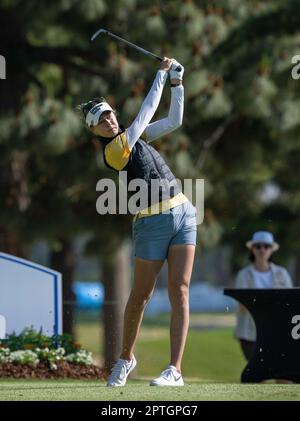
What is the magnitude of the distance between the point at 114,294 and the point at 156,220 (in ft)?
33.7

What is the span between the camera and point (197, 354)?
21.7 m

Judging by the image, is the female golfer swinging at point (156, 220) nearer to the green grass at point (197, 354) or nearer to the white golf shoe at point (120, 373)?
the white golf shoe at point (120, 373)

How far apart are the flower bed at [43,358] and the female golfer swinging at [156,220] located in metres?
1.99

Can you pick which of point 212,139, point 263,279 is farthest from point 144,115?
point 212,139

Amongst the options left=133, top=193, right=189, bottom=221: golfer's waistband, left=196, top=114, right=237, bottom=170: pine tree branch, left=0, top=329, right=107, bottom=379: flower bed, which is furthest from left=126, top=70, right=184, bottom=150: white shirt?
left=196, top=114, right=237, bottom=170: pine tree branch

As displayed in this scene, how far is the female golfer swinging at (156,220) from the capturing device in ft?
23.1

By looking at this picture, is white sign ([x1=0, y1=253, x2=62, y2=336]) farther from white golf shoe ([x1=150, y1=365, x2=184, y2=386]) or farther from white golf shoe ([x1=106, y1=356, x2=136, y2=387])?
white golf shoe ([x1=150, y1=365, x2=184, y2=386])

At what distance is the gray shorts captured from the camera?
23.3 feet

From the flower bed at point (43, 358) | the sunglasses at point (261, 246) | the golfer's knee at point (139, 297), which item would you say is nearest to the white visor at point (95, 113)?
the golfer's knee at point (139, 297)

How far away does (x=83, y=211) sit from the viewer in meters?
17.4

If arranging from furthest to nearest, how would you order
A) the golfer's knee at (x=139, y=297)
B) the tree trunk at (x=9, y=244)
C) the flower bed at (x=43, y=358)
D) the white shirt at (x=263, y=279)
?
1. the tree trunk at (x=9, y=244)
2. the white shirt at (x=263, y=279)
3. the flower bed at (x=43, y=358)
4. the golfer's knee at (x=139, y=297)

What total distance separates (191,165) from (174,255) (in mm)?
9177

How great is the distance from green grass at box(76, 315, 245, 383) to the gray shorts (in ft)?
25.1

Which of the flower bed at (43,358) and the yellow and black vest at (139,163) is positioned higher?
the yellow and black vest at (139,163)
